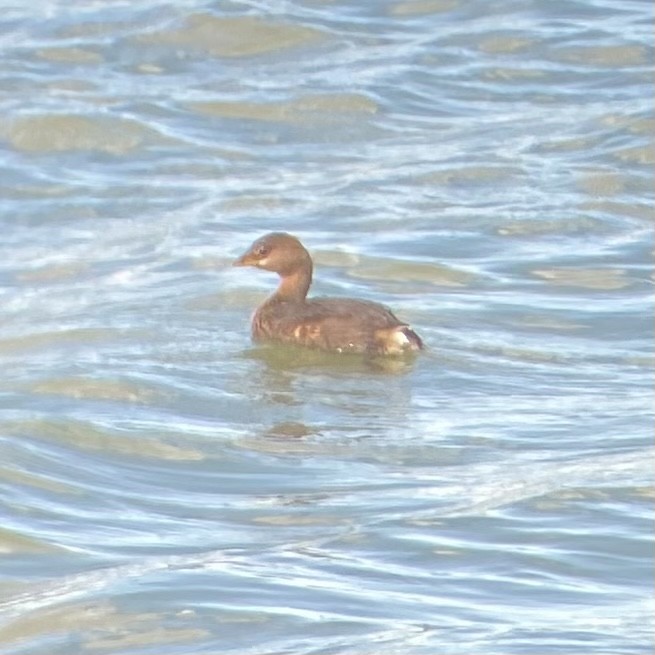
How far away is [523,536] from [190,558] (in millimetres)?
1153

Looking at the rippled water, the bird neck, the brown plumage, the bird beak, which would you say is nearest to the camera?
the rippled water

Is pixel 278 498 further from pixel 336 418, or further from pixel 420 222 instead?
pixel 420 222

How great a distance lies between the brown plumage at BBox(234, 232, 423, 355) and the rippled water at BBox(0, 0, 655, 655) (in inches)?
4.4

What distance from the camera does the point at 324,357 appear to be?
11.0 meters

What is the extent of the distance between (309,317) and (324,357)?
0.86 ft

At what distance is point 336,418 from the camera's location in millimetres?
9750

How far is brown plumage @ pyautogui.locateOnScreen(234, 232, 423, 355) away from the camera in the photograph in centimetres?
1073

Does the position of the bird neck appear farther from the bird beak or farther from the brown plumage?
the bird beak

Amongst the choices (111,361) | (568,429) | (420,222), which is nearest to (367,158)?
(420,222)

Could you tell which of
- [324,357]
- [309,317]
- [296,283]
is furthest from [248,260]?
[324,357]

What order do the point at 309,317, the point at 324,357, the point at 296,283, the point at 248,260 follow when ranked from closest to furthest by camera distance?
the point at 324,357 → the point at 309,317 → the point at 296,283 → the point at 248,260

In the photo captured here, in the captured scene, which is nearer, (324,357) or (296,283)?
(324,357)

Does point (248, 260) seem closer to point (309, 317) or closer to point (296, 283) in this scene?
point (296, 283)

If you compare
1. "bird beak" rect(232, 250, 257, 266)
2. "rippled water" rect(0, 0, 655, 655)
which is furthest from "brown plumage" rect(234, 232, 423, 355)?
"rippled water" rect(0, 0, 655, 655)
